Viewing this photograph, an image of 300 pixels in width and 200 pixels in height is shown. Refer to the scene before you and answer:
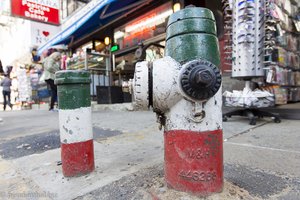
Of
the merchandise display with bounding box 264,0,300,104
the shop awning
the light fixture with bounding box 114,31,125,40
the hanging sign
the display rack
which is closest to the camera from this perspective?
the merchandise display with bounding box 264,0,300,104

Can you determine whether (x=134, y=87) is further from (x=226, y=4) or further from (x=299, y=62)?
(x=299, y=62)

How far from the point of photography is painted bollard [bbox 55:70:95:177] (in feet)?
5.37

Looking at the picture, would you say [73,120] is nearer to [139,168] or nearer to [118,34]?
[139,168]

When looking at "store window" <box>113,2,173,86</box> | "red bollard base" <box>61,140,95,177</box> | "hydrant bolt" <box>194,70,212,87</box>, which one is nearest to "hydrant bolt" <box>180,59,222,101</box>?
"hydrant bolt" <box>194,70,212,87</box>

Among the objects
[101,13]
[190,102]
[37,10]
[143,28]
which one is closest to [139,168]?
[190,102]

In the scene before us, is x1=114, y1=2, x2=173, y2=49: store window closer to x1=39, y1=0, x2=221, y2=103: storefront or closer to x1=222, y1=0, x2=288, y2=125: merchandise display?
x1=39, y1=0, x2=221, y2=103: storefront

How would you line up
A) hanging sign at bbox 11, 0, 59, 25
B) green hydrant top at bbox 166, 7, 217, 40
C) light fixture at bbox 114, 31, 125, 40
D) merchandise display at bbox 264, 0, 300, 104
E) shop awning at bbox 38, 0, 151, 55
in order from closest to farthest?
green hydrant top at bbox 166, 7, 217, 40
merchandise display at bbox 264, 0, 300, 104
shop awning at bbox 38, 0, 151, 55
light fixture at bbox 114, 31, 125, 40
hanging sign at bbox 11, 0, 59, 25

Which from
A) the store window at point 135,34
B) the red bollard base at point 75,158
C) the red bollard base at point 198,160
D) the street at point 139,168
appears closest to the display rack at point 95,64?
the store window at point 135,34

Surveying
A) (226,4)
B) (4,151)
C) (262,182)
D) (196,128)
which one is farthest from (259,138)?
(4,151)

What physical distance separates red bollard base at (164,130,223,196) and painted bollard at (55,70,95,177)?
2.54 feet

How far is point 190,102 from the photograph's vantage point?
1.21m

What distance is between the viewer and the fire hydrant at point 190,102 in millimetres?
1208

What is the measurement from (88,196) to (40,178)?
572mm

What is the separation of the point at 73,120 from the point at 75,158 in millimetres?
285
